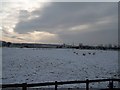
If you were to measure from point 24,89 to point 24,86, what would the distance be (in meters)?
0.14

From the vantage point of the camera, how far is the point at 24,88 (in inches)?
546

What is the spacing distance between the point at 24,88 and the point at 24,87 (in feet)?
0.15

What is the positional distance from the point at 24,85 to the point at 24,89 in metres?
0.18

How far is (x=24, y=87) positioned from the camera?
45.5 ft

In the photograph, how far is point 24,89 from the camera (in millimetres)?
13859

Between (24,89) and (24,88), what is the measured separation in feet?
0.15

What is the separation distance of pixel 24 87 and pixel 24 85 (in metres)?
0.09

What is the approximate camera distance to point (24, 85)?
13.9m

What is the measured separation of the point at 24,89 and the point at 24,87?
0.09m

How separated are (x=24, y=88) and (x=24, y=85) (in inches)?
5.5

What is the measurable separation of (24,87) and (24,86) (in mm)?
48
